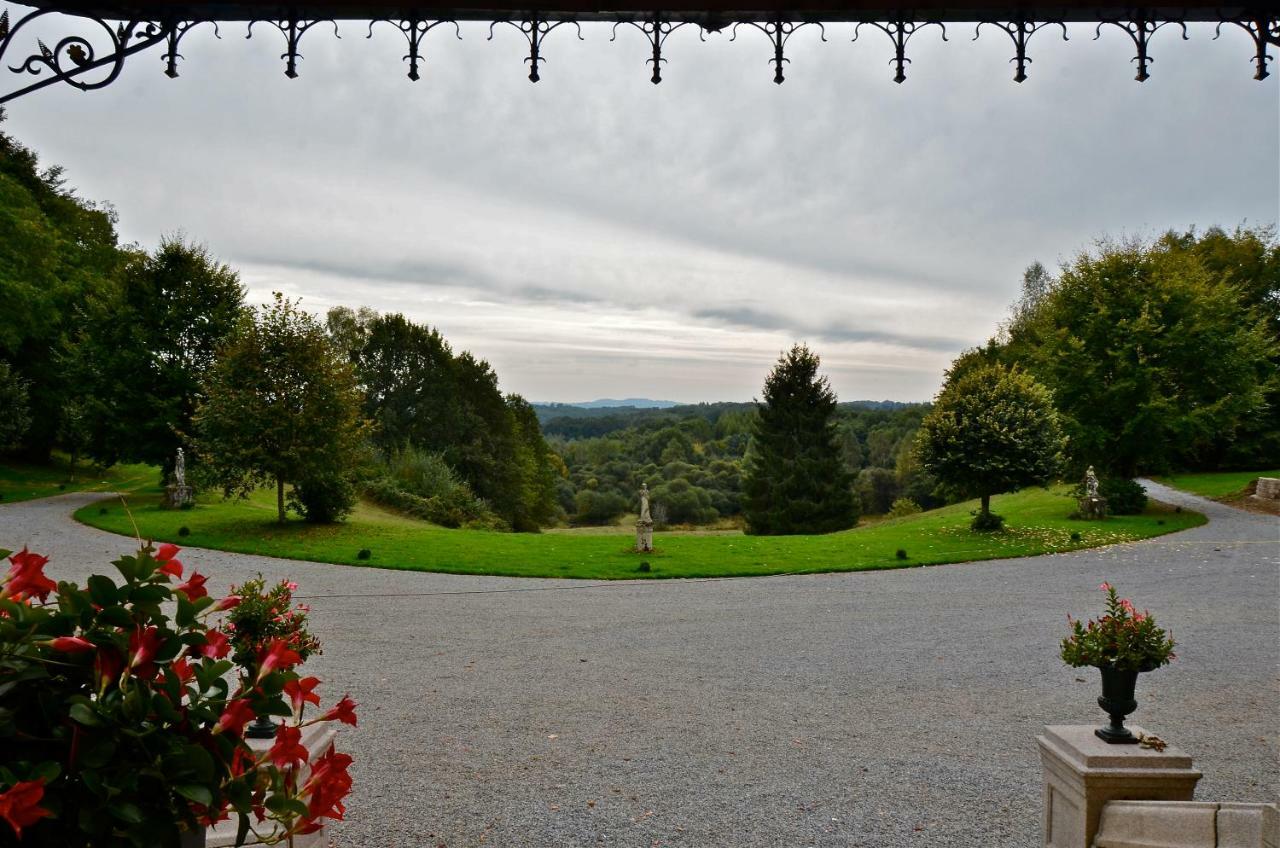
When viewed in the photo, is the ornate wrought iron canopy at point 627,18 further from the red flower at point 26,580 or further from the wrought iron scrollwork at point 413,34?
the red flower at point 26,580

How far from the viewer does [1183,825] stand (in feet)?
10.7

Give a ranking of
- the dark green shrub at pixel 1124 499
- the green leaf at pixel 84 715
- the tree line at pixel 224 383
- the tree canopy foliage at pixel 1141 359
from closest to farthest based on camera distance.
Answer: the green leaf at pixel 84 715 → the tree line at pixel 224 383 → the tree canopy foliage at pixel 1141 359 → the dark green shrub at pixel 1124 499

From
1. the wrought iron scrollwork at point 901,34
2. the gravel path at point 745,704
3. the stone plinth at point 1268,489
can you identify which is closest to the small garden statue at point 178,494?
the gravel path at point 745,704

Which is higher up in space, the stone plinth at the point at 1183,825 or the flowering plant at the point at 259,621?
the flowering plant at the point at 259,621

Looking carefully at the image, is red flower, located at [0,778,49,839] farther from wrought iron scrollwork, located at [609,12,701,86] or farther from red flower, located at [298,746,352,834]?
wrought iron scrollwork, located at [609,12,701,86]

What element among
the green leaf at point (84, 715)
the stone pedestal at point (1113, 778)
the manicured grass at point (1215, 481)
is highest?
the green leaf at point (84, 715)

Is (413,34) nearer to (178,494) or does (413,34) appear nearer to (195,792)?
(195,792)

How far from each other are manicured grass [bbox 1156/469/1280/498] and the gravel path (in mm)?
17269

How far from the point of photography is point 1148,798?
3.76 meters

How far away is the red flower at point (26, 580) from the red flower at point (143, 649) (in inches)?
8.0

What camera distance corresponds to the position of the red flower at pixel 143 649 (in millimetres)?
1543

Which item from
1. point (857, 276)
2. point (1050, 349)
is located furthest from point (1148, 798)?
point (1050, 349)

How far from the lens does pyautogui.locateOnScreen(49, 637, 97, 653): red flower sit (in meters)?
1.49

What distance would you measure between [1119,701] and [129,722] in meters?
4.30
